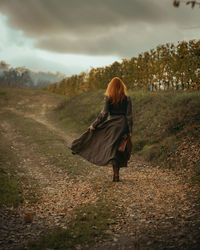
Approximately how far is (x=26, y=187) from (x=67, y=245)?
3747 mm

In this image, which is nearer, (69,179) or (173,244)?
(173,244)

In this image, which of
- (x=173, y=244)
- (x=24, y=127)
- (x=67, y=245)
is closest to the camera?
(x=173, y=244)

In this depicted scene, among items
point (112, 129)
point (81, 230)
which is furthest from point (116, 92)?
point (81, 230)

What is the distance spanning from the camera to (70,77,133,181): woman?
682cm

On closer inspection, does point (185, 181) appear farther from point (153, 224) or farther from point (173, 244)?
point (173, 244)

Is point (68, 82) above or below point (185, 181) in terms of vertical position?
above

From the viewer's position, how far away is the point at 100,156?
273 inches

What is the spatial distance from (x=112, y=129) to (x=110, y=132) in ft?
0.36

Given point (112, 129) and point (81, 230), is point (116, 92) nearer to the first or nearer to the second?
point (112, 129)

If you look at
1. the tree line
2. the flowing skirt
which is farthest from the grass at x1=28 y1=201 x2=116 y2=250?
the tree line

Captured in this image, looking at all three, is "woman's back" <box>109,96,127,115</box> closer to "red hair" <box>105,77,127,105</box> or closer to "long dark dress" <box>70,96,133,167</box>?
"long dark dress" <box>70,96,133,167</box>

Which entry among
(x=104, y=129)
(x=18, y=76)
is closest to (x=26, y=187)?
(x=104, y=129)

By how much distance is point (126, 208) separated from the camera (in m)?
5.31

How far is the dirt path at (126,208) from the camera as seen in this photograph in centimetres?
390
